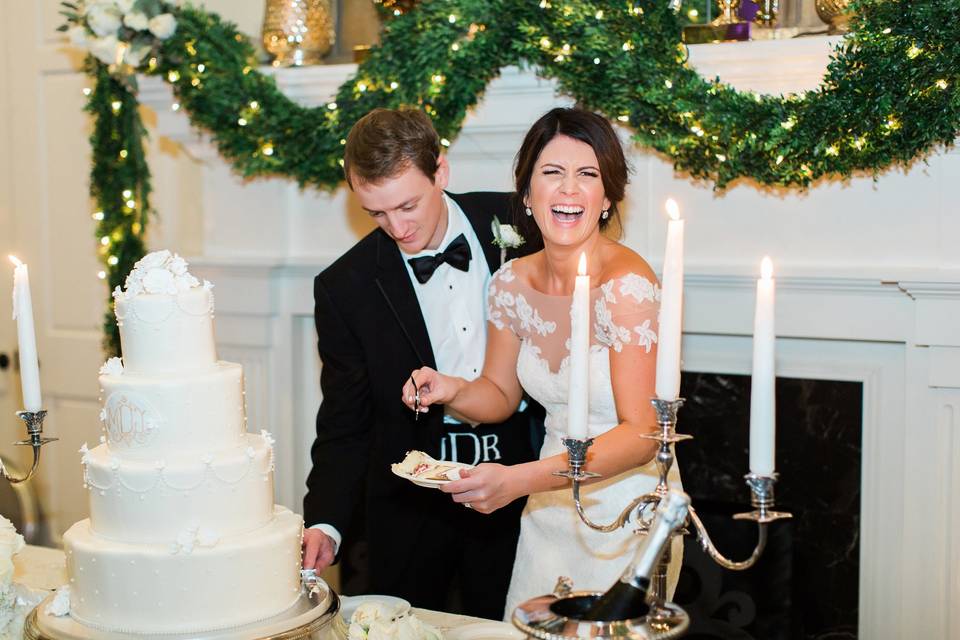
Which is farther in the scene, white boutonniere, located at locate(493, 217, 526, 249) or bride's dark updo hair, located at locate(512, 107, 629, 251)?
white boutonniere, located at locate(493, 217, 526, 249)

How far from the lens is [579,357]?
4.89 ft

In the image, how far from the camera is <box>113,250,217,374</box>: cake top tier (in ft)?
6.15

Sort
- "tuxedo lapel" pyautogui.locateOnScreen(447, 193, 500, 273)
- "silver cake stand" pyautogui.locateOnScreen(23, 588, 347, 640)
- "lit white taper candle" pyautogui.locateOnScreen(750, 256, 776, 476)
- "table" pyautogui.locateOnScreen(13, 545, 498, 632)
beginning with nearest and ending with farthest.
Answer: "lit white taper candle" pyautogui.locateOnScreen(750, 256, 776, 476)
"silver cake stand" pyautogui.locateOnScreen(23, 588, 347, 640)
"table" pyautogui.locateOnScreen(13, 545, 498, 632)
"tuxedo lapel" pyautogui.locateOnScreen(447, 193, 500, 273)

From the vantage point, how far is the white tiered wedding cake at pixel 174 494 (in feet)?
5.88

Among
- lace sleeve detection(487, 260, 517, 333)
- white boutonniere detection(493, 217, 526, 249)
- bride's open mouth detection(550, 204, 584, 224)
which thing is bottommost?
lace sleeve detection(487, 260, 517, 333)

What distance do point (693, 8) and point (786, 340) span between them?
1086mm

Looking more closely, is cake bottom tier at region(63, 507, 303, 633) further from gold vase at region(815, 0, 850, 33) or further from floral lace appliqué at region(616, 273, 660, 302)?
gold vase at region(815, 0, 850, 33)

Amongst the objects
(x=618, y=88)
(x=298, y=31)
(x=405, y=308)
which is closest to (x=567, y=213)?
(x=405, y=308)

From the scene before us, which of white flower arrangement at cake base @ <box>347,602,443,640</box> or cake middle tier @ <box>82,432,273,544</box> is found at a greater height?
cake middle tier @ <box>82,432,273,544</box>

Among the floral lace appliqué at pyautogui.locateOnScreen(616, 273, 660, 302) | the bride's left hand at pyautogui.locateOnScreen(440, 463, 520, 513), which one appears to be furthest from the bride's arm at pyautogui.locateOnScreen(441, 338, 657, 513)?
the floral lace appliqué at pyautogui.locateOnScreen(616, 273, 660, 302)

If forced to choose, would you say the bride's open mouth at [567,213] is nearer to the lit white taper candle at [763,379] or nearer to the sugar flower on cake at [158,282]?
the sugar flower on cake at [158,282]

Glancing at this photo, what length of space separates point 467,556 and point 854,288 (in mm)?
1394

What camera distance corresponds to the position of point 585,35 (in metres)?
3.16

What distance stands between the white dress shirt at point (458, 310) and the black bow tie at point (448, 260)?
4 cm
